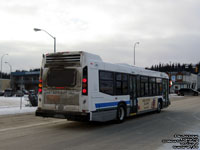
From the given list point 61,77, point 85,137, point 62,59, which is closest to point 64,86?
point 61,77

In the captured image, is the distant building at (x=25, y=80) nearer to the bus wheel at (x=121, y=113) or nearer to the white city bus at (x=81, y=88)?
the bus wheel at (x=121, y=113)

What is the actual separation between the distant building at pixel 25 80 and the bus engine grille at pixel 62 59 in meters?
95.6

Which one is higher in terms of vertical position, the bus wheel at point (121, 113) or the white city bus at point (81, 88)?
the white city bus at point (81, 88)

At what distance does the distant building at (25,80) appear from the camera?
346 feet

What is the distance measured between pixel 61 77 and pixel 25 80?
10100 centimetres

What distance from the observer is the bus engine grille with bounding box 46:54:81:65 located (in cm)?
1048

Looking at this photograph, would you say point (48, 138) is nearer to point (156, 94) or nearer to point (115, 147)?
point (115, 147)

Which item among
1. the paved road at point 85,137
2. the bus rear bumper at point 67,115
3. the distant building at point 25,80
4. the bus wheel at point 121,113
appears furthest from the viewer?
the distant building at point 25,80

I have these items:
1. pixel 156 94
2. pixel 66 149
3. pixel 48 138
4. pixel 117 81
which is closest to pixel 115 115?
pixel 117 81

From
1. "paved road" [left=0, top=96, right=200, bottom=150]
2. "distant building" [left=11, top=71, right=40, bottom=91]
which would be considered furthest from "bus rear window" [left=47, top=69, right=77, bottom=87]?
"distant building" [left=11, top=71, right=40, bottom=91]

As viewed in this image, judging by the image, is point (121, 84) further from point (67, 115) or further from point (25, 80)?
point (25, 80)

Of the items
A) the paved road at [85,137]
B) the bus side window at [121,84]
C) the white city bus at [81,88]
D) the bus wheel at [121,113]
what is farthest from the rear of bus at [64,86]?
the bus wheel at [121,113]

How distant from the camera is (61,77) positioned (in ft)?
35.1

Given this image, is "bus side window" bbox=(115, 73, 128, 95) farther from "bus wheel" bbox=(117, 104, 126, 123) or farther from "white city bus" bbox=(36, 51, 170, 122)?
"bus wheel" bbox=(117, 104, 126, 123)
